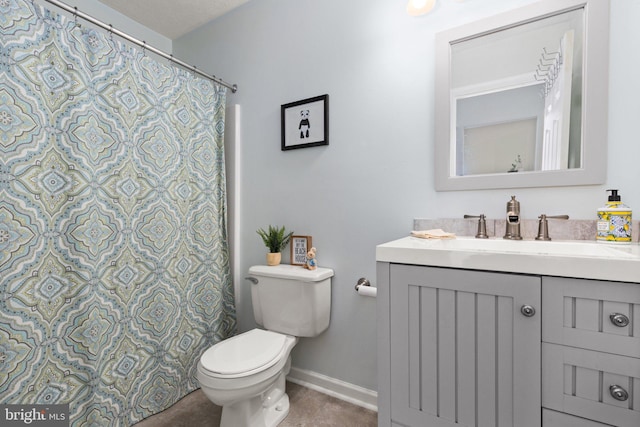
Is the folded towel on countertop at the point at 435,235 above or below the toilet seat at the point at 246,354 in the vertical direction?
above

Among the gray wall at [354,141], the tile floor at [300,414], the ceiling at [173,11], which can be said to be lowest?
the tile floor at [300,414]

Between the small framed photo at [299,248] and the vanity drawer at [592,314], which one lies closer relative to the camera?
the vanity drawer at [592,314]

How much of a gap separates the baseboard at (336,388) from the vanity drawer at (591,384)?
3.11 feet

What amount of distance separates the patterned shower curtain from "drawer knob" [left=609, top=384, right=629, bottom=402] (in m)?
1.79

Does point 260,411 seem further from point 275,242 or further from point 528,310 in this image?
point 528,310

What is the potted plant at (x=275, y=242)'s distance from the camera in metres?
1.74

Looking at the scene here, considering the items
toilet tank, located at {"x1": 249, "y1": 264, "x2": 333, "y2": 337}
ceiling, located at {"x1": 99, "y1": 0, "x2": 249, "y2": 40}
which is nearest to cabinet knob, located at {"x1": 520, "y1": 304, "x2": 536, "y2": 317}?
toilet tank, located at {"x1": 249, "y1": 264, "x2": 333, "y2": 337}

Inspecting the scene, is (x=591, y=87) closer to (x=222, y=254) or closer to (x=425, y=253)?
(x=425, y=253)

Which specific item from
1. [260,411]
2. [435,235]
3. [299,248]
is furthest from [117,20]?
[260,411]

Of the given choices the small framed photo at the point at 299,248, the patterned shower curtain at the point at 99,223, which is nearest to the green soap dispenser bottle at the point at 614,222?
the small framed photo at the point at 299,248

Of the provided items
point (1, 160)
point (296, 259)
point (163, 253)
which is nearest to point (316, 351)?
point (296, 259)

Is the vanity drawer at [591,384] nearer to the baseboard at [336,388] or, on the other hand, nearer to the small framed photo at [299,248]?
the baseboard at [336,388]

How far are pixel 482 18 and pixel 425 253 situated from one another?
3.50ft

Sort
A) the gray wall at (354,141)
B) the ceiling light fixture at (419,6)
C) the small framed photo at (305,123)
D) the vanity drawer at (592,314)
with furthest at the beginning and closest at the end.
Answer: the small framed photo at (305,123), the ceiling light fixture at (419,6), the gray wall at (354,141), the vanity drawer at (592,314)
